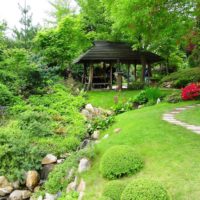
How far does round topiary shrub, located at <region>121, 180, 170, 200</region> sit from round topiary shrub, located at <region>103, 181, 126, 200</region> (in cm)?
→ 37

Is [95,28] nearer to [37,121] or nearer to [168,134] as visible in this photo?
[37,121]

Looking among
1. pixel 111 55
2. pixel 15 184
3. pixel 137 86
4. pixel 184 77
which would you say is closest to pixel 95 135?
pixel 15 184

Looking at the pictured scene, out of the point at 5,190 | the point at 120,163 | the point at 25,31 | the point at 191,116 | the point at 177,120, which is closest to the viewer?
the point at 120,163

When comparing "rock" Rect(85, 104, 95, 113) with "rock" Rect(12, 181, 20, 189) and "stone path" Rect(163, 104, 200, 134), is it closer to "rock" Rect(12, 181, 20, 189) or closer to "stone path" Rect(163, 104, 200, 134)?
"stone path" Rect(163, 104, 200, 134)

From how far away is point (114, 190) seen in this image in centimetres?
519

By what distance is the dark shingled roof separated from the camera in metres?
18.8

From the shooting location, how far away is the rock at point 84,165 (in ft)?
21.7

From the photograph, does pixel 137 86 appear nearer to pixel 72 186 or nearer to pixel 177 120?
pixel 177 120

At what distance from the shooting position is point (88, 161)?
6836mm

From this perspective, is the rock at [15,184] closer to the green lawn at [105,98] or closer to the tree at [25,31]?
the green lawn at [105,98]

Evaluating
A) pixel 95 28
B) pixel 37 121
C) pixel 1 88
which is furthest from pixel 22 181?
pixel 95 28

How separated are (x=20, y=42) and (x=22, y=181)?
16.3m

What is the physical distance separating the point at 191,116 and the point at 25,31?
1740 cm

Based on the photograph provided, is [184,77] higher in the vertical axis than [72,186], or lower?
higher
